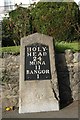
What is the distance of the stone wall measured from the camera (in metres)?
8.51

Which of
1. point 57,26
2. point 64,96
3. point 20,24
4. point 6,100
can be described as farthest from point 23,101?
point 20,24

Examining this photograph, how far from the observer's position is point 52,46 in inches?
334

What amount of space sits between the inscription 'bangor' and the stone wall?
399mm

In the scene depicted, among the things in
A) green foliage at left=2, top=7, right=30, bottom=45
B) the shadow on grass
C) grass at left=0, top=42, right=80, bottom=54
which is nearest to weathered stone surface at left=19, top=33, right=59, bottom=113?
the shadow on grass

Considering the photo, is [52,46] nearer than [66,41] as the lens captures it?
Yes

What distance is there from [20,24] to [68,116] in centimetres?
498

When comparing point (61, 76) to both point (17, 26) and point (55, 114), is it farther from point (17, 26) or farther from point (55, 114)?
point (17, 26)

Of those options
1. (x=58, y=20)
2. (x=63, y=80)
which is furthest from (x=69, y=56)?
(x=58, y=20)

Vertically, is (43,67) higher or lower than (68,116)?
higher

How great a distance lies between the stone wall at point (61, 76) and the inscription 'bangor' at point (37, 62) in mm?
399

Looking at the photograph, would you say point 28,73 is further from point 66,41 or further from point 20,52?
point 66,41

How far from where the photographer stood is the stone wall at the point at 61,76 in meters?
8.51

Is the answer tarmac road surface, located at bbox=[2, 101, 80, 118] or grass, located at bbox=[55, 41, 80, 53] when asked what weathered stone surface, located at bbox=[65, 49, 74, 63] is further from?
tarmac road surface, located at bbox=[2, 101, 80, 118]

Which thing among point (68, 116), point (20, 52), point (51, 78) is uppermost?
A: point (20, 52)
